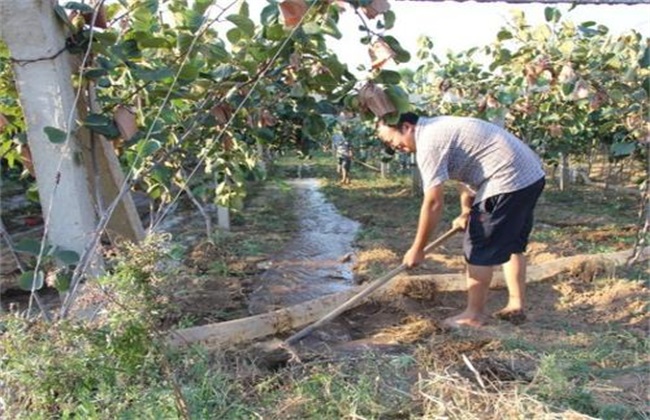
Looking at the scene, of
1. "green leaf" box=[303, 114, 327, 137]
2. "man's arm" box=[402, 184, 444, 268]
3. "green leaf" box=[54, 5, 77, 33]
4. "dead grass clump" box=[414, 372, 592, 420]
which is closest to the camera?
"dead grass clump" box=[414, 372, 592, 420]

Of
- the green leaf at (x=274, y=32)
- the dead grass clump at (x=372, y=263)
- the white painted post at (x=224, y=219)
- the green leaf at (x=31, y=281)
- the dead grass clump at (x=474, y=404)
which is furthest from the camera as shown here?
the white painted post at (x=224, y=219)

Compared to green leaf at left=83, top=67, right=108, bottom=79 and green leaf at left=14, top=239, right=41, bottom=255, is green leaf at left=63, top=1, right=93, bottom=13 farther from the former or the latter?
green leaf at left=14, top=239, right=41, bottom=255

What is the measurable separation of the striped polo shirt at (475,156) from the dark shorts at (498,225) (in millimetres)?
48

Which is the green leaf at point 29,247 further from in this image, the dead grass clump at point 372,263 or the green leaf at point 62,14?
the dead grass clump at point 372,263

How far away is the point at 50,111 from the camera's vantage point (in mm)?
2016

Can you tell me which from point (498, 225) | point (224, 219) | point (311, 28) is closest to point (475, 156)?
point (498, 225)

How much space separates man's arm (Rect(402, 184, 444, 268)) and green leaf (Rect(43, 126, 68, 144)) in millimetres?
1816

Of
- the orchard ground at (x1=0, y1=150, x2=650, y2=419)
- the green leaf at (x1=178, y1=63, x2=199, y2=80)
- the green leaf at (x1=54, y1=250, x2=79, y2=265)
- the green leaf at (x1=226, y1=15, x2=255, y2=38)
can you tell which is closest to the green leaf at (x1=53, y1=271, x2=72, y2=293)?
the green leaf at (x1=54, y1=250, x2=79, y2=265)

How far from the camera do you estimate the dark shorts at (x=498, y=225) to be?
333cm

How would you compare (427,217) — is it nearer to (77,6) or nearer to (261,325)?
(261,325)

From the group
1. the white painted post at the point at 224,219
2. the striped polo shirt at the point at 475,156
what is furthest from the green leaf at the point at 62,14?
the white painted post at the point at 224,219

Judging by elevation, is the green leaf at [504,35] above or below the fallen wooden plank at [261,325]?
above

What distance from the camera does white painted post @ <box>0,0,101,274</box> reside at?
1.92 metres

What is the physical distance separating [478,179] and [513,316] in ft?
2.71
